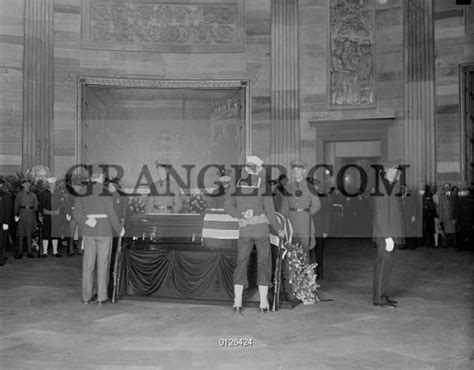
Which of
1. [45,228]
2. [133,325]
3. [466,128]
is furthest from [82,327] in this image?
[466,128]

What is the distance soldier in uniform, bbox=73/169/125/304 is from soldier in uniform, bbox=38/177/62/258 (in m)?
4.96

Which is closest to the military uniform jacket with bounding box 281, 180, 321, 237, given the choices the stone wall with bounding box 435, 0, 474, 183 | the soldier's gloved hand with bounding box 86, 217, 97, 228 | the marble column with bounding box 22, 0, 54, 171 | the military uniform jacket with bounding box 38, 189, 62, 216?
the soldier's gloved hand with bounding box 86, 217, 97, 228

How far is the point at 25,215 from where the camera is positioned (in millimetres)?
11945

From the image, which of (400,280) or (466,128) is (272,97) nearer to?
(466,128)

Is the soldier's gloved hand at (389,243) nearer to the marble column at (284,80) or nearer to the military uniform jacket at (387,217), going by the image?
the military uniform jacket at (387,217)

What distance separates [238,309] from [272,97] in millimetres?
9871

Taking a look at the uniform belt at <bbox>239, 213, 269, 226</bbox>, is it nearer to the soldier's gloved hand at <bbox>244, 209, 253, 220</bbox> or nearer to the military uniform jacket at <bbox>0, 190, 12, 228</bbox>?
the soldier's gloved hand at <bbox>244, 209, 253, 220</bbox>

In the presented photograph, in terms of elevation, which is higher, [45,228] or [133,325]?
[45,228]

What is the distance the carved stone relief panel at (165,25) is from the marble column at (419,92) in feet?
15.7

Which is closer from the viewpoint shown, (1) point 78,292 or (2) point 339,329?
(2) point 339,329

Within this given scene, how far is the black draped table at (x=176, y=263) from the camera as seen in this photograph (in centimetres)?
779

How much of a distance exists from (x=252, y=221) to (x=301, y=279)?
1278mm

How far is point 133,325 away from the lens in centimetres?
648

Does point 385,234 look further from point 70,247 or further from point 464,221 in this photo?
point 70,247
